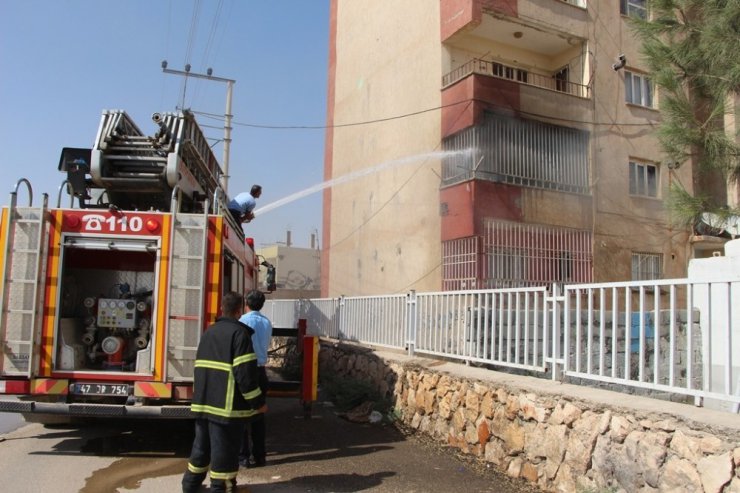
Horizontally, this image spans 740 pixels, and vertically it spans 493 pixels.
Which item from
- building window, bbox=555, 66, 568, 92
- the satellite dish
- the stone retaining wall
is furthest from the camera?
building window, bbox=555, 66, 568, 92

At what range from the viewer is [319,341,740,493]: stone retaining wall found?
149 inches

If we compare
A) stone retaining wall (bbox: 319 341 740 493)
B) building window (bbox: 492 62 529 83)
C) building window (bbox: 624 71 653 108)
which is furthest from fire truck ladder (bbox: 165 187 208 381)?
building window (bbox: 624 71 653 108)

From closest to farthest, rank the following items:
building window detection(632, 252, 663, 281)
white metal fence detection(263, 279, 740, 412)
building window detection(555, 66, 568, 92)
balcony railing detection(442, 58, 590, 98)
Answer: white metal fence detection(263, 279, 740, 412) < balcony railing detection(442, 58, 590, 98) < building window detection(632, 252, 663, 281) < building window detection(555, 66, 568, 92)

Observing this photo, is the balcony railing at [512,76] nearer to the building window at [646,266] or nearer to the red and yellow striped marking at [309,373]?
the building window at [646,266]

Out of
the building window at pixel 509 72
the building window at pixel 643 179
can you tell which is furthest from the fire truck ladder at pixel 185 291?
the building window at pixel 643 179

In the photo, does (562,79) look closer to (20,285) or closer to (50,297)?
(50,297)

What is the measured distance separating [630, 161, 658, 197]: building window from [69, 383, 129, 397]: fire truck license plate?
611 inches

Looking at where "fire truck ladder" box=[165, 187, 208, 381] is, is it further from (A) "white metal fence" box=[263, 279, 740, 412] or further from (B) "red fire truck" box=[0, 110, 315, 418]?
(A) "white metal fence" box=[263, 279, 740, 412]

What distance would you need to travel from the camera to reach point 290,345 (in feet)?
37.5

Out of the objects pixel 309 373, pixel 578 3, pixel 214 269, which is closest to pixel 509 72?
pixel 578 3

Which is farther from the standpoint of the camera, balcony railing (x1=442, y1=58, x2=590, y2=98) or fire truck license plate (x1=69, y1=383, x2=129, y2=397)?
balcony railing (x1=442, y1=58, x2=590, y2=98)

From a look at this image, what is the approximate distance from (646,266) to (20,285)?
16411 mm

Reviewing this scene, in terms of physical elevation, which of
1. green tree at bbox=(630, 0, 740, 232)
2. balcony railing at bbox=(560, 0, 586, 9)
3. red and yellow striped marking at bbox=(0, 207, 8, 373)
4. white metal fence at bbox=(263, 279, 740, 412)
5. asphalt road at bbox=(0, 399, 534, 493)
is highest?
balcony railing at bbox=(560, 0, 586, 9)

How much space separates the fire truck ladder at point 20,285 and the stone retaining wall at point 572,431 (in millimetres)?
4465
